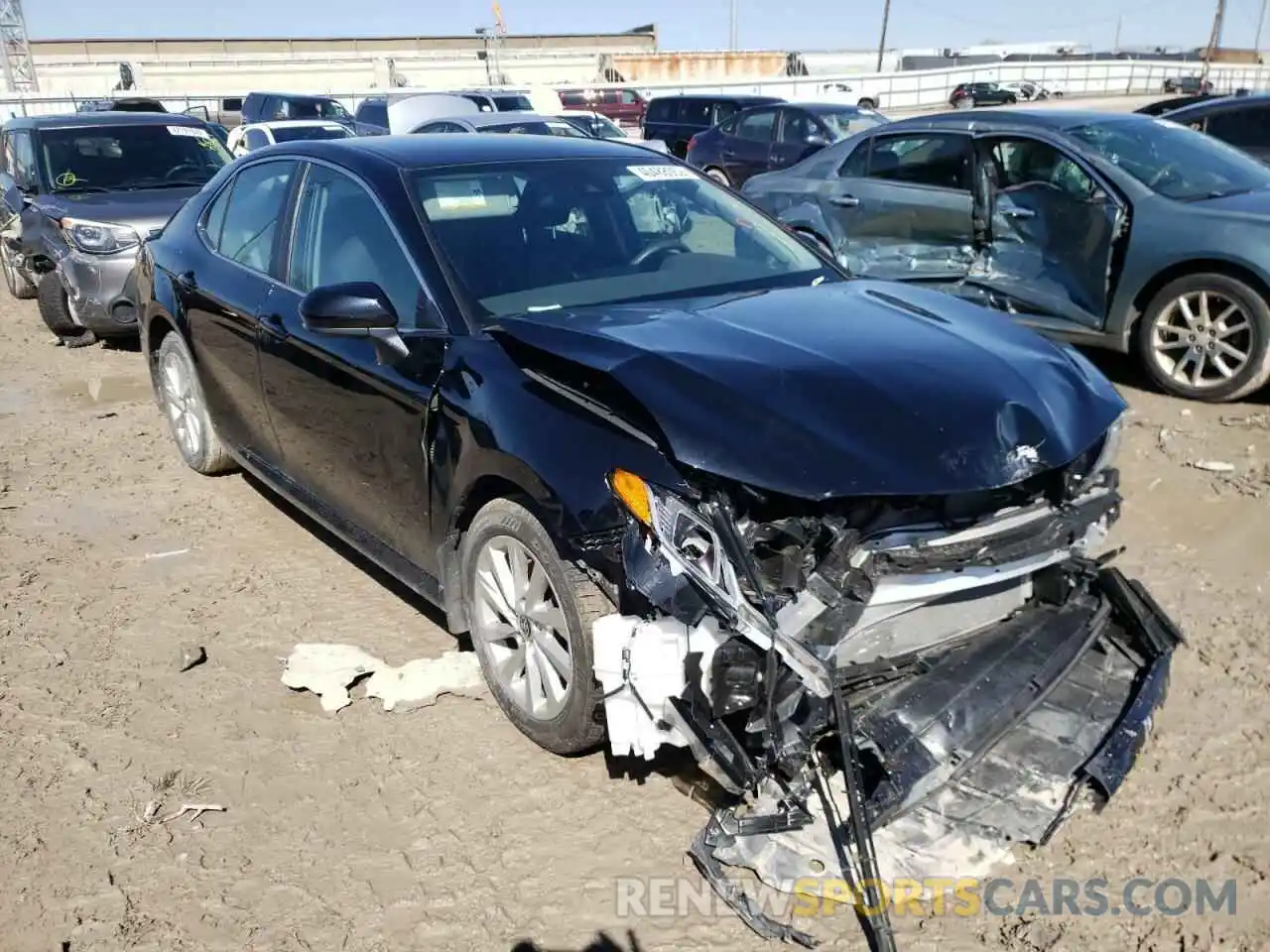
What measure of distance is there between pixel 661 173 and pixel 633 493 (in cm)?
194

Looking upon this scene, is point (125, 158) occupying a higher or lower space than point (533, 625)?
higher

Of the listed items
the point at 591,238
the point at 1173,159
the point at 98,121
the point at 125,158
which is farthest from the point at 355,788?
the point at 98,121

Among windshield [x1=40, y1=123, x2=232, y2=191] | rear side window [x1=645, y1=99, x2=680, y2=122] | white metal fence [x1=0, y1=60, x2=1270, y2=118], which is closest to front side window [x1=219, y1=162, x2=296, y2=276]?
windshield [x1=40, y1=123, x2=232, y2=191]

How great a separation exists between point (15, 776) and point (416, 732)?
1.16m

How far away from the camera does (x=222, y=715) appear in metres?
3.42

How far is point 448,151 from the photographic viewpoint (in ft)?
12.6

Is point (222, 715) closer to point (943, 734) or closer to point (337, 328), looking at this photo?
point (337, 328)

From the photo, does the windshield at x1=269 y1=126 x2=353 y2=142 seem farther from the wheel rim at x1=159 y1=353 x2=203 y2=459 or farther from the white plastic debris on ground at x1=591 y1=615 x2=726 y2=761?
the white plastic debris on ground at x1=591 y1=615 x2=726 y2=761

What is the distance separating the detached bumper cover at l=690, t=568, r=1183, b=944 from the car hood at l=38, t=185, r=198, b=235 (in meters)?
7.03

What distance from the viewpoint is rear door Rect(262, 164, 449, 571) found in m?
3.31

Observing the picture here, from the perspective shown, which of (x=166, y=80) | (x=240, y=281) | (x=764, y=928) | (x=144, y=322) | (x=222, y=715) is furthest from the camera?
(x=166, y=80)

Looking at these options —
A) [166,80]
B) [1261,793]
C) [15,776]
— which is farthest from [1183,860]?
[166,80]

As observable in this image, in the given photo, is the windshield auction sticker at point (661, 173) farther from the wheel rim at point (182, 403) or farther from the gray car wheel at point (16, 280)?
the gray car wheel at point (16, 280)

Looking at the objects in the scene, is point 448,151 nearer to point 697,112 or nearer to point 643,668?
point 643,668
